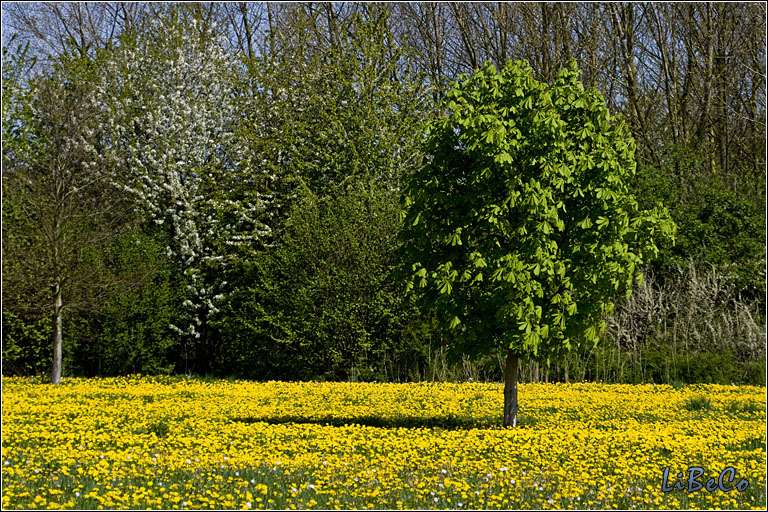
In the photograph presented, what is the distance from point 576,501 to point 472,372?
1091 cm

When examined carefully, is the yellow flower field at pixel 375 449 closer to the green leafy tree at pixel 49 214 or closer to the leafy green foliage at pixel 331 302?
the green leafy tree at pixel 49 214

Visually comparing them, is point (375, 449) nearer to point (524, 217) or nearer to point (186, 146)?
point (524, 217)

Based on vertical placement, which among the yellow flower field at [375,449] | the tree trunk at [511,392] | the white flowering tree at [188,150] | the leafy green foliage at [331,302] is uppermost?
the white flowering tree at [188,150]

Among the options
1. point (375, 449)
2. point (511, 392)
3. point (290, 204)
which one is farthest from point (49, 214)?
point (375, 449)

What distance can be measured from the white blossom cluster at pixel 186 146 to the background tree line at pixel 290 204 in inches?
2.7

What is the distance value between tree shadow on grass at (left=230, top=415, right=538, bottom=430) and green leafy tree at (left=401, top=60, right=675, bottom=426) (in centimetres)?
65

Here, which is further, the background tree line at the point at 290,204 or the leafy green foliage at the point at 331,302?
the leafy green foliage at the point at 331,302

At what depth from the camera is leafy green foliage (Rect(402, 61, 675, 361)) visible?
9.59m

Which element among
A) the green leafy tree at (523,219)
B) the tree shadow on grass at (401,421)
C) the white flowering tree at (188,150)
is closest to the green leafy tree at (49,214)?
the white flowering tree at (188,150)

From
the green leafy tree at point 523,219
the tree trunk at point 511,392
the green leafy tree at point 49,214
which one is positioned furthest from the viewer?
the green leafy tree at point 49,214

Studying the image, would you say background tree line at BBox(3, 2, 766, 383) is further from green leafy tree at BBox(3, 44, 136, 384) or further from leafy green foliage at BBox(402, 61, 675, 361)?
leafy green foliage at BBox(402, 61, 675, 361)

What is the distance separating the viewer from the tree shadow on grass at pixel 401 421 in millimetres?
10719

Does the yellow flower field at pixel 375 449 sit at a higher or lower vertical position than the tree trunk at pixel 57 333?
lower

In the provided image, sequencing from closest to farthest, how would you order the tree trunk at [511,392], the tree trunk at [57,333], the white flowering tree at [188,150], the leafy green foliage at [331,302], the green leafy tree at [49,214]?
the tree trunk at [511,392] < the green leafy tree at [49,214] < the tree trunk at [57,333] < the leafy green foliage at [331,302] < the white flowering tree at [188,150]
